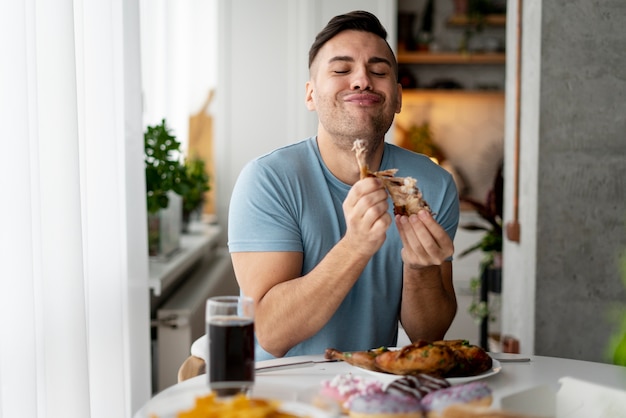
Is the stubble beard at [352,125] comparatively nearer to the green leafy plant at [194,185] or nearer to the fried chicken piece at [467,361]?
the fried chicken piece at [467,361]

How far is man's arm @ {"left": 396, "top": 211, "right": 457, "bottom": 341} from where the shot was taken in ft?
5.10

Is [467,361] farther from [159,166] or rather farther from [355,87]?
[159,166]

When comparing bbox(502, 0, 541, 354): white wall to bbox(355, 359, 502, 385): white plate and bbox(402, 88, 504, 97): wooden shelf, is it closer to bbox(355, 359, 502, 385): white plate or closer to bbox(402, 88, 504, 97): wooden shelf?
bbox(355, 359, 502, 385): white plate

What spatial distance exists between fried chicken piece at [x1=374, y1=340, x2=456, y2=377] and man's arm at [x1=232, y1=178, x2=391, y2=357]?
341mm

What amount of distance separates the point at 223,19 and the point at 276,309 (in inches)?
135

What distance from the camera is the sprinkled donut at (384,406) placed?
0.88 metres

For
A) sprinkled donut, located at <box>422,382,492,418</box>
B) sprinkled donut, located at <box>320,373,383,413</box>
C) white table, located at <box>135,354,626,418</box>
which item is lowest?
white table, located at <box>135,354,626,418</box>

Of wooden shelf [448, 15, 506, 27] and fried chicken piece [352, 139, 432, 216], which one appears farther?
wooden shelf [448, 15, 506, 27]

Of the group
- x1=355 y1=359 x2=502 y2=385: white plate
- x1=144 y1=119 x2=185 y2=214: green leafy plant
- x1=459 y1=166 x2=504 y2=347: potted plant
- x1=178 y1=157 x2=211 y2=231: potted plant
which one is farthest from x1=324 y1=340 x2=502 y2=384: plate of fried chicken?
x1=459 y1=166 x2=504 y2=347: potted plant

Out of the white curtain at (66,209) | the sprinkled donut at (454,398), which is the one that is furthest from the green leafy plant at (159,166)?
the sprinkled donut at (454,398)

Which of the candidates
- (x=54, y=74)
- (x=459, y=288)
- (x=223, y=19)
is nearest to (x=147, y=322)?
(x=54, y=74)

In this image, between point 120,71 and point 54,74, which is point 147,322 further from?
point 54,74

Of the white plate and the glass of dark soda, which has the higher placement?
the glass of dark soda

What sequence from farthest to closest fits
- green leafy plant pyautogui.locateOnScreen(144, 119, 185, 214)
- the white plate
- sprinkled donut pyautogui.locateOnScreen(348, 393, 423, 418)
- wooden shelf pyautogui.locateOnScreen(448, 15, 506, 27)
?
wooden shelf pyautogui.locateOnScreen(448, 15, 506, 27), green leafy plant pyautogui.locateOnScreen(144, 119, 185, 214), the white plate, sprinkled donut pyautogui.locateOnScreen(348, 393, 423, 418)
